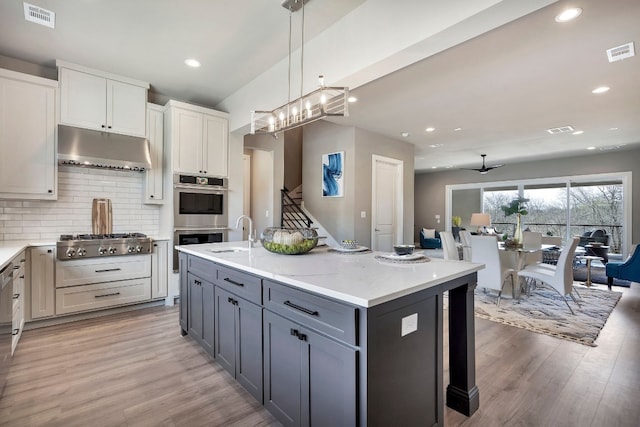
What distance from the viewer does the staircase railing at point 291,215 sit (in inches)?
224

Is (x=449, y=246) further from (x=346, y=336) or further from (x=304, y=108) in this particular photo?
(x=346, y=336)

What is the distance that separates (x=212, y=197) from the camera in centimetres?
433

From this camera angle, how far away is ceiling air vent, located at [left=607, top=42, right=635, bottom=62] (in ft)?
9.03

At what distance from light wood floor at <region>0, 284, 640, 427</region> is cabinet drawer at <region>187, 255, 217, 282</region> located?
0.70m

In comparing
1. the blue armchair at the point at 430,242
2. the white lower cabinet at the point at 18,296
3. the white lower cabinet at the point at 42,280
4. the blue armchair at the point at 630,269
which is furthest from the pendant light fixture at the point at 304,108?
the blue armchair at the point at 430,242

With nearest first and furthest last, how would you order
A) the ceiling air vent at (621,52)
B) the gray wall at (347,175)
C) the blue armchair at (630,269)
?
the ceiling air vent at (621,52), the blue armchair at (630,269), the gray wall at (347,175)

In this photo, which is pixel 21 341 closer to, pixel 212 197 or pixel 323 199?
pixel 212 197

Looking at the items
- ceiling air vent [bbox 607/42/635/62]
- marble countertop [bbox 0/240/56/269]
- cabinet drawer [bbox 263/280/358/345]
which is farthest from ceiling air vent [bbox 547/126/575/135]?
marble countertop [bbox 0/240/56/269]

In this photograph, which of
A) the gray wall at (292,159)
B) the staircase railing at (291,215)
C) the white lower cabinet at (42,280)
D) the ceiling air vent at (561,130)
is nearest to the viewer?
the white lower cabinet at (42,280)

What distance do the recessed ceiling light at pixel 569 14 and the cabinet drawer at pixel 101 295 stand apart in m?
4.80

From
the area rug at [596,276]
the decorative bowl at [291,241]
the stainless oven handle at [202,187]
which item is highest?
the stainless oven handle at [202,187]

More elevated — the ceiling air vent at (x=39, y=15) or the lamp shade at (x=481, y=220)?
the ceiling air vent at (x=39, y=15)

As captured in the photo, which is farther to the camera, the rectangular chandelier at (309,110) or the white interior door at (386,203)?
the white interior door at (386,203)

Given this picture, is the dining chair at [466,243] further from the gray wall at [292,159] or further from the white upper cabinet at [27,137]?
the white upper cabinet at [27,137]
